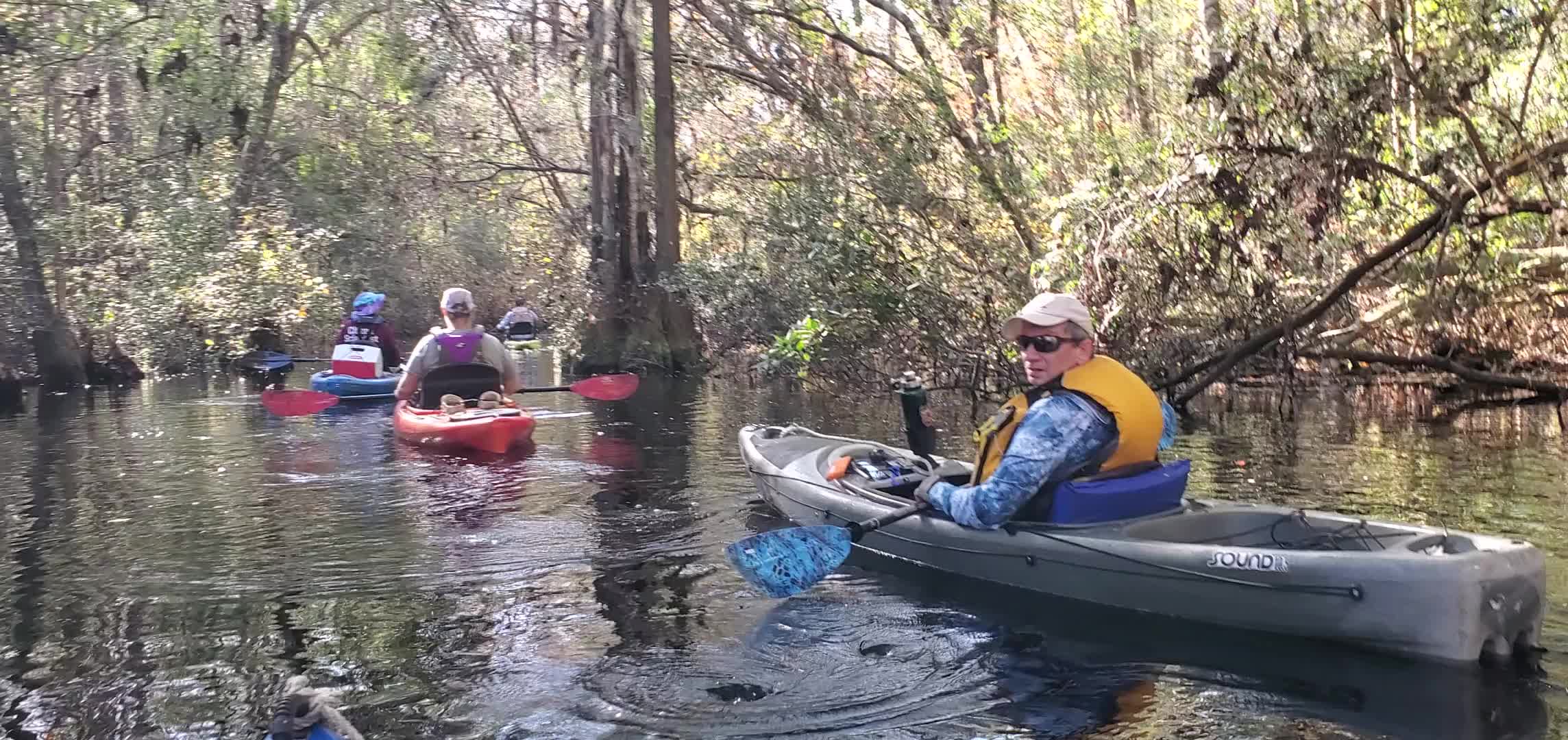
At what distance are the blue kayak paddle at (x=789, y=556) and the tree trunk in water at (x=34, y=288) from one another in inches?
530

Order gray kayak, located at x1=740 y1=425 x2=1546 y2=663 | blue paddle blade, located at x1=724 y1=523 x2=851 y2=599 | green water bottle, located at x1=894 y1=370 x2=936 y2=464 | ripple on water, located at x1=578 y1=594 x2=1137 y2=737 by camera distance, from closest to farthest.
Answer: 1. ripple on water, located at x1=578 y1=594 x2=1137 y2=737
2. gray kayak, located at x1=740 y1=425 x2=1546 y2=663
3. blue paddle blade, located at x1=724 y1=523 x2=851 y2=599
4. green water bottle, located at x1=894 y1=370 x2=936 y2=464

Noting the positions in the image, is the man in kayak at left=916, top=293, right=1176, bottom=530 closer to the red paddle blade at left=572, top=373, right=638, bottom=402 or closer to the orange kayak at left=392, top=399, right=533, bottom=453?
the orange kayak at left=392, top=399, right=533, bottom=453

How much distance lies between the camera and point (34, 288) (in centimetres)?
1638

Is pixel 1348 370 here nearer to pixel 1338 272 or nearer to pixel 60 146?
pixel 1338 272

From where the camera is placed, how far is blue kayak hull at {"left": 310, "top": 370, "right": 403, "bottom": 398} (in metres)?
13.0

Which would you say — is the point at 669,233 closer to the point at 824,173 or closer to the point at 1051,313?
the point at 824,173

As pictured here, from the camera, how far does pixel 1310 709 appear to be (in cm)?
401

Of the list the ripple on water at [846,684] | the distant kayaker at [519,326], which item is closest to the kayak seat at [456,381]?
the ripple on water at [846,684]

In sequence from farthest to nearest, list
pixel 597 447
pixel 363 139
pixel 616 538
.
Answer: pixel 363 139 → pixel 597 447 → pixel 616 538

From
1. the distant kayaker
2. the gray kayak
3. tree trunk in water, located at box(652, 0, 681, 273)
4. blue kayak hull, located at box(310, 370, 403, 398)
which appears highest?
tree trunk in water, located at box(652, 0, 681, 273)

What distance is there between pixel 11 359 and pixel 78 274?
143cm

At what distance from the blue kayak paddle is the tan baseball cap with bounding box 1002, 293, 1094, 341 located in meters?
1.06

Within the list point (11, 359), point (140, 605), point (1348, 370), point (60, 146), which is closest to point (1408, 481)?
point (1348, 370)

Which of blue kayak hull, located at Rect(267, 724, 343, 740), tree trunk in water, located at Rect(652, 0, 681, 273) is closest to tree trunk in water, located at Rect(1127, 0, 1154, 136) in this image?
tree trunk in water, located at Rect(652, 0, 681, 273)
